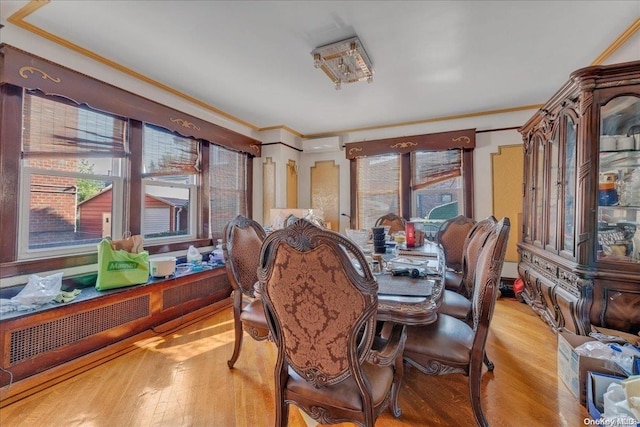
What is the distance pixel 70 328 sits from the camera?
2.01 m

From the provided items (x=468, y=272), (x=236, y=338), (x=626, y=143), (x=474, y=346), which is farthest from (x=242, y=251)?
(x=626, y=143)

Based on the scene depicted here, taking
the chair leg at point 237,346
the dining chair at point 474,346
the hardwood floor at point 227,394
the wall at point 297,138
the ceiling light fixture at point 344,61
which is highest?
the ceiling light fixture at point 344,61

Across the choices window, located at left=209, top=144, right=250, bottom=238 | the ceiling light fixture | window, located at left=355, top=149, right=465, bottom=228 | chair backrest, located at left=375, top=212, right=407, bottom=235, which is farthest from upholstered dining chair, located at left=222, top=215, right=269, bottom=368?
window, located at left=355, top=149, right=465, bottom=228

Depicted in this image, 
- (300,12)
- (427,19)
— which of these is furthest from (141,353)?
(427,19)

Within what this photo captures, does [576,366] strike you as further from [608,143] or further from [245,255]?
[245,255]

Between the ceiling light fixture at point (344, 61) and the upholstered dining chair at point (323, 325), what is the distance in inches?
71.6

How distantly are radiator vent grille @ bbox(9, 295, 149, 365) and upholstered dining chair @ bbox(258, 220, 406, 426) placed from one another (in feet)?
6.17

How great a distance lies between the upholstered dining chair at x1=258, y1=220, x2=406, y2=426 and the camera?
943mm

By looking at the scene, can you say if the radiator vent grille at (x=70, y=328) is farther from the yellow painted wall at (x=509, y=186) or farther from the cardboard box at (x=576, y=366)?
the yellow painted wall at (x=509, y=186)

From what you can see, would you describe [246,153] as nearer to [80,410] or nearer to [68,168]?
[68,168]

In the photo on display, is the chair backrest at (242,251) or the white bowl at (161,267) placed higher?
the chair backrest at (242,251)

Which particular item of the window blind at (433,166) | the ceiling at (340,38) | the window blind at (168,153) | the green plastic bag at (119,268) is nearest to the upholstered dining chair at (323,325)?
the ceiling at (340,38)

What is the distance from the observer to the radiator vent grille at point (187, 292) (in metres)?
2.72

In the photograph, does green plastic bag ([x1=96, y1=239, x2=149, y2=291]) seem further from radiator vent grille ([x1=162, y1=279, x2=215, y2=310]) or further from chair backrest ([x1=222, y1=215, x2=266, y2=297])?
chair backrest ([x1=222, y1=215, x2=266, y2=297])
